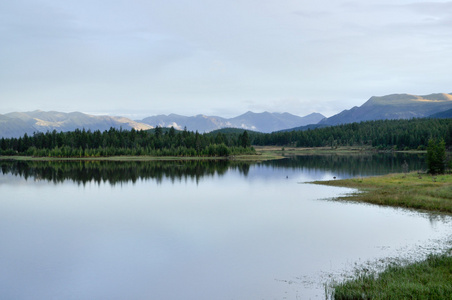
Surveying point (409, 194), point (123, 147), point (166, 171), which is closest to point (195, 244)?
point (409, 194)

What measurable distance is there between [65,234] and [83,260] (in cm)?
882

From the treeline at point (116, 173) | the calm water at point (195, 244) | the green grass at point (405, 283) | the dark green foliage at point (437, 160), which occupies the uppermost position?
the dark green foliage at point (437, 160)

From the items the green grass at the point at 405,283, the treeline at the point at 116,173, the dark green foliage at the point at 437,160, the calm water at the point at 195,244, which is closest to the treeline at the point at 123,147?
the treeline at the point at 116,173

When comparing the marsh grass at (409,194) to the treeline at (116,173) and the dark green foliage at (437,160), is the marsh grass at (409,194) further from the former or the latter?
the treeline at (116,173)

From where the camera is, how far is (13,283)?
71.6 ft

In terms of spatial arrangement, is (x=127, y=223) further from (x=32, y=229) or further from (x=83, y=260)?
(x=83, y=260)

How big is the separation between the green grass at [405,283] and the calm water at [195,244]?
172 cm

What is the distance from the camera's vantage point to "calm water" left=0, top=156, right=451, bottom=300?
70.0 ft

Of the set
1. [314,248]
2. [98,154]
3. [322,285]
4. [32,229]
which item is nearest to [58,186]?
[32,229]

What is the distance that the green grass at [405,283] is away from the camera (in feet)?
57.4

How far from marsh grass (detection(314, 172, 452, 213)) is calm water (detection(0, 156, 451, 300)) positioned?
293 cm

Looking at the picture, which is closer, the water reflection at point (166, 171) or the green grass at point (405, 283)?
the green grass at point (405, 283)

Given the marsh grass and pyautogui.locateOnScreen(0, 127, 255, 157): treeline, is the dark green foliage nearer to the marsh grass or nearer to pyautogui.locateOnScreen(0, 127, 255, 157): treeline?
the marsh grass

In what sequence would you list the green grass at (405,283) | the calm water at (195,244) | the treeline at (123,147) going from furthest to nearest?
the treeline at (123,147) < the calm water at (195,244) < the green grass at (405,283)
